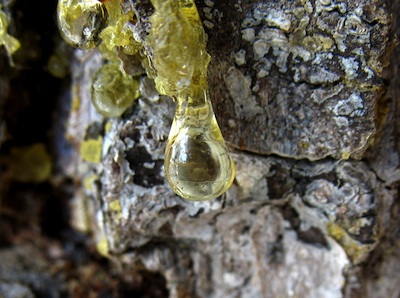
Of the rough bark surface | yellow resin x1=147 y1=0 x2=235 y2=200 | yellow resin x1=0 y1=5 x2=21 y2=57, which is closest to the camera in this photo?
yellow resin x1=147 y1=0 x2=235 y2=200

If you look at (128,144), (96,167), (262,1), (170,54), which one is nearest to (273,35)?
(262,1)

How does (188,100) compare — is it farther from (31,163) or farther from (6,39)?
(31,163)

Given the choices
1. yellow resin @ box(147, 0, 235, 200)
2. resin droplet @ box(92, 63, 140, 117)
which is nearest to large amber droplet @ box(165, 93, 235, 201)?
yellow resin @ box(147, 0, 235, 200)

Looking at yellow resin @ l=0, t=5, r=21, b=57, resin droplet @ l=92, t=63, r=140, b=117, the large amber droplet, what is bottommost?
the large amber droplet

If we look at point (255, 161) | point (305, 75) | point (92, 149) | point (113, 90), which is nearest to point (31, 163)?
point (92, 149)

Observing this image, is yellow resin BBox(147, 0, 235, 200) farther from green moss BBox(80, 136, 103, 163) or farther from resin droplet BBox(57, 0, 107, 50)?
green moss BBox(80, 136, 103, 163)
